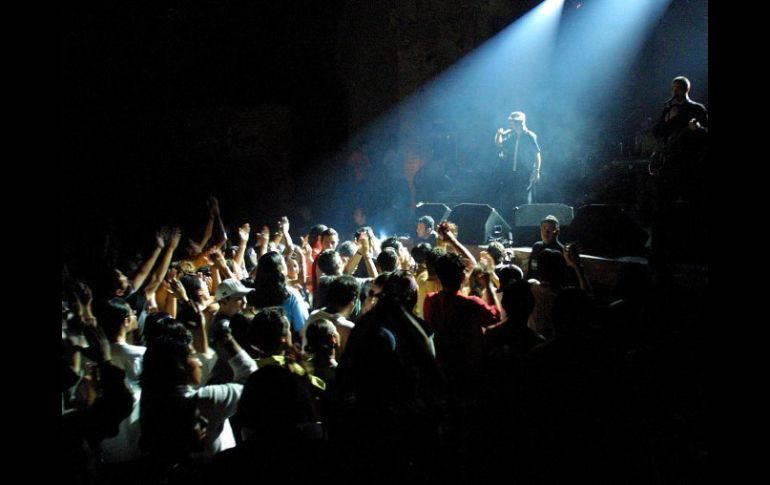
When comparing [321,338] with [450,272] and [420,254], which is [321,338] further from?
[420,254]

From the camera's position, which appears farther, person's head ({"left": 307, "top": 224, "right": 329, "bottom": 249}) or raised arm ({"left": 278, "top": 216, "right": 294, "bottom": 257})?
person's head ({"left": 307, "top": 224, "right": 329, "bottom": 249})

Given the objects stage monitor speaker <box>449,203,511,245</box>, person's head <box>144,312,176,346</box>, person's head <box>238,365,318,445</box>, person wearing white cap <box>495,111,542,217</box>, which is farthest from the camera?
person wearing white cap <box>495,111,542,217</box>

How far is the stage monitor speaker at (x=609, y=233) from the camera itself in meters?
6.70

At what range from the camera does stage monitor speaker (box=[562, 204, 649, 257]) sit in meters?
6.70

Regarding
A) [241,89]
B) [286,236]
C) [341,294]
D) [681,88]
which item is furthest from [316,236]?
[241,89]

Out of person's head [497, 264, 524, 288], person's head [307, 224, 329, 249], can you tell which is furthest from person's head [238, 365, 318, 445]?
person's head [307, 224, 329, 249]

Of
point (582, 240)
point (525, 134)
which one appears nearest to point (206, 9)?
point (525, 134)

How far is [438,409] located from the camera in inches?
116

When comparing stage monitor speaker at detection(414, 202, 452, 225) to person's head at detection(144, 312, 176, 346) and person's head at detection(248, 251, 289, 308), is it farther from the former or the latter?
person's head at detection(144, 312, 176, 346)

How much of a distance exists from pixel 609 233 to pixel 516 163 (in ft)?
10.0

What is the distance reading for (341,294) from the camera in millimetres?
3602

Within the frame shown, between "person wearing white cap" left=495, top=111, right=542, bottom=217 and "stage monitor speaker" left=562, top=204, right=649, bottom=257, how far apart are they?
2.55m

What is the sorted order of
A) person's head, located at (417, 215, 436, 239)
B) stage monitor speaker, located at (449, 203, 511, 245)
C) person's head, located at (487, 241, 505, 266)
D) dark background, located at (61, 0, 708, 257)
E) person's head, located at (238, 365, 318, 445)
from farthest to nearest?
dark background, located at (61, 0, 708, 257) < stage monitor speaker, located at (449, 203, 511, 245) < person's head, located at (417, 215, 436, 239) < person's head, located at (487, 241, 505, 266) < person's head, located at (238, 365, 318, 445)

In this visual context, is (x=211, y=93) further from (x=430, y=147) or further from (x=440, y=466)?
(x=440, y=466)
